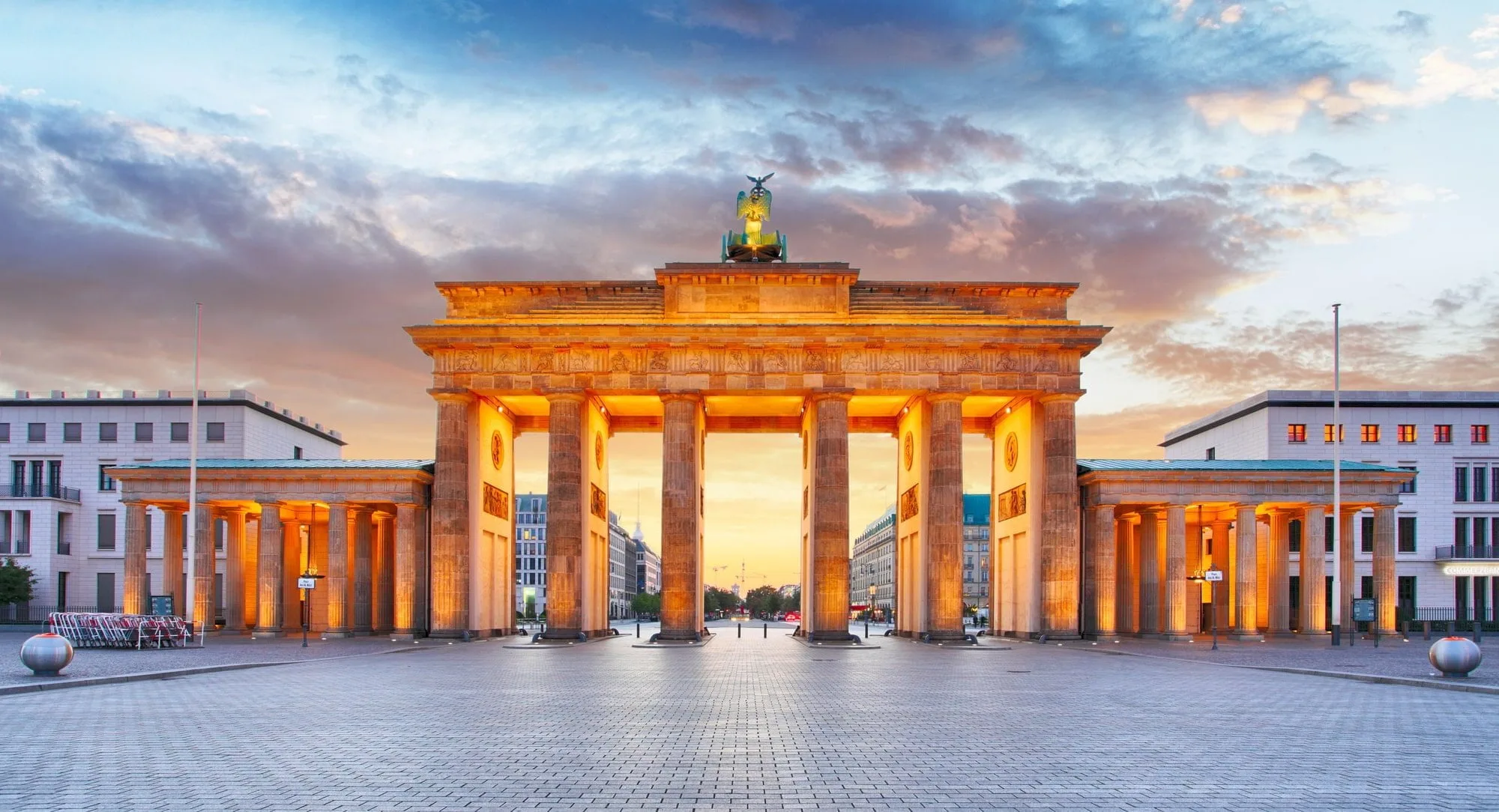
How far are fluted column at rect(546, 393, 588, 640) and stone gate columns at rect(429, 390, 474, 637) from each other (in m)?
3.92

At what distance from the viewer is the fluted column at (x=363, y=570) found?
194 ft

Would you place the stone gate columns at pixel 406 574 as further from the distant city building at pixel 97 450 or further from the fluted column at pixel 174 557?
the distant city building at pixel 97 450

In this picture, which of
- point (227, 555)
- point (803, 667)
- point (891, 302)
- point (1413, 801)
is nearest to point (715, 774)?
point (1413, 801)

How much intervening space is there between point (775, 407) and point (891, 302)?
31.8 ft

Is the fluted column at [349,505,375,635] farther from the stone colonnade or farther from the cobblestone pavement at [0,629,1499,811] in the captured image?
the stone colonnade

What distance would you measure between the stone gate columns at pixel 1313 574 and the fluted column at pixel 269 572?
48.5 metres

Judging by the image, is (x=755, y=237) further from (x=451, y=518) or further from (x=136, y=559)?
(x=136, y=559)

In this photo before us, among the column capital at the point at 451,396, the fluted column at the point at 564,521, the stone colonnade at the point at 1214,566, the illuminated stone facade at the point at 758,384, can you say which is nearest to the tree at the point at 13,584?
the illuminated stone facade at the point at 758,384

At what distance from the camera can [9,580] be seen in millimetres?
73500

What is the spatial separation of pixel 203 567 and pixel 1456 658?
5029 centimetres

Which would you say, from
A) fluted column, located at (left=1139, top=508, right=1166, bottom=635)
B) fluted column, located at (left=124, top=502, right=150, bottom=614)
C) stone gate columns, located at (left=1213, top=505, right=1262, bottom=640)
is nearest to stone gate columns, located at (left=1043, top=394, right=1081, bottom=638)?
fluted column, located at (left=1139, top=508, right=1166, bottom=635)

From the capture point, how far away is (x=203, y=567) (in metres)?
55.1

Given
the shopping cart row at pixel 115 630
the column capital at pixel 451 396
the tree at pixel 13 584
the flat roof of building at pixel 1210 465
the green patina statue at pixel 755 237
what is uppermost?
the green patina statue at pixel 755 237

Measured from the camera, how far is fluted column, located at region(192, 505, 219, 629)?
53062 mm
